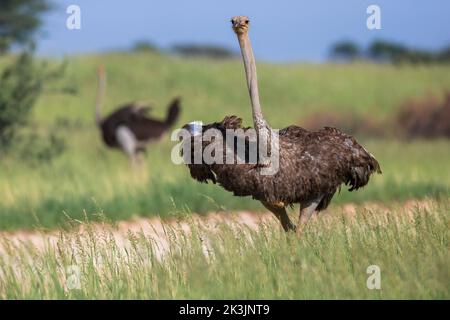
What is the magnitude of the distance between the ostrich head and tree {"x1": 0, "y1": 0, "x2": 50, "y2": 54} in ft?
85.3

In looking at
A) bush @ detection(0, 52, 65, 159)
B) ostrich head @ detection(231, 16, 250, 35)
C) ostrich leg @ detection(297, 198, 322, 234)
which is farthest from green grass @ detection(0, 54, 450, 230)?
ostrich head @ detection(231, 16, 250, 35)

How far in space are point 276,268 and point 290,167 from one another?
0.98 m

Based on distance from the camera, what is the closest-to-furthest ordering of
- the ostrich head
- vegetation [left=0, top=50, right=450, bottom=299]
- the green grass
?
vegetation [left=0, top=50, right=450, bottom=299], the ostrich head, the green grass

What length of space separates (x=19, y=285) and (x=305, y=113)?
2226 centimetres

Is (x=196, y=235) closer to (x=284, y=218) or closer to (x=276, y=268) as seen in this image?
(x=284, y=218)

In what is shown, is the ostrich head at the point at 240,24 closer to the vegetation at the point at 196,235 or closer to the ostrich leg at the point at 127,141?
the vegetation at the point at 196,235

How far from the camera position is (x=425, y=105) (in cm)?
2664

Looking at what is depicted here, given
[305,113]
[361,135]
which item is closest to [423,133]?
[361,135]

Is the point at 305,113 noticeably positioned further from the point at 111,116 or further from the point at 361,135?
the point at 111,116

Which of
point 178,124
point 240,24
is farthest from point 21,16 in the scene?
point 240,24

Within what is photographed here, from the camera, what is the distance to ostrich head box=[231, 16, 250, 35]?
7094 mm

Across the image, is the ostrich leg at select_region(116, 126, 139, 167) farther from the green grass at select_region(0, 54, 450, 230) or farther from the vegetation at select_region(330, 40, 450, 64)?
the vegetation at select_region(330, 40, 450, 64)

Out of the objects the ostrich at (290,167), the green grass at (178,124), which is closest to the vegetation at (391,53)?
the green grass at (178,124)

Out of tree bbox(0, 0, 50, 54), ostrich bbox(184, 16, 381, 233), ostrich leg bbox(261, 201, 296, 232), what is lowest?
ostrich leg bbox(261, 201, 296, 232)
